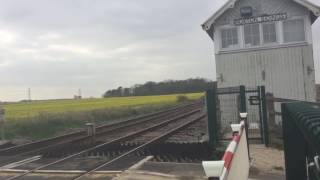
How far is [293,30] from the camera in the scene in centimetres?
1981

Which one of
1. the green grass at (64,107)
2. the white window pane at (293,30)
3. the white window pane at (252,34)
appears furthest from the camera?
the green grass at (64,107)

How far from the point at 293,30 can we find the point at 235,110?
17.5 feet

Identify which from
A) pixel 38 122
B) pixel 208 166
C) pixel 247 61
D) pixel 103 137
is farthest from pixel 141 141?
pixel 208 166

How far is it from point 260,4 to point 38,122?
13212mm

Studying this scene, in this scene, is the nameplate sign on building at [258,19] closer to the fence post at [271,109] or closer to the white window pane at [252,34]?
the white window pane at [252,34]

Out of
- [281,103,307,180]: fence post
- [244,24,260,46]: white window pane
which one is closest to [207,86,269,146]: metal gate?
[244,24,260,46]: white window pane

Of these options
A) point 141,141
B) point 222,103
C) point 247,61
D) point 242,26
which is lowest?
point 141,141

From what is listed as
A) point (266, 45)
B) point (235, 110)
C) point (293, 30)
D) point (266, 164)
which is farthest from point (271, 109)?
point (293, 30)

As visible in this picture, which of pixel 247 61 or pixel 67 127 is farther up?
pixel 247 61

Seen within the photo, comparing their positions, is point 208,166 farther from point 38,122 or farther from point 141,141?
point 38,122

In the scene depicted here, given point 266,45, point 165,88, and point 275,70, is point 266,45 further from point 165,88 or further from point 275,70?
point 165,88

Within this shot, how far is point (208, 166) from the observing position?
3305 mm

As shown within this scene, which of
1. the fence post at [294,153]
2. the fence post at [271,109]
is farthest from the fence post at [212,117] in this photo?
the fence post at [294,153]

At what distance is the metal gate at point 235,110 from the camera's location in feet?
47.4
